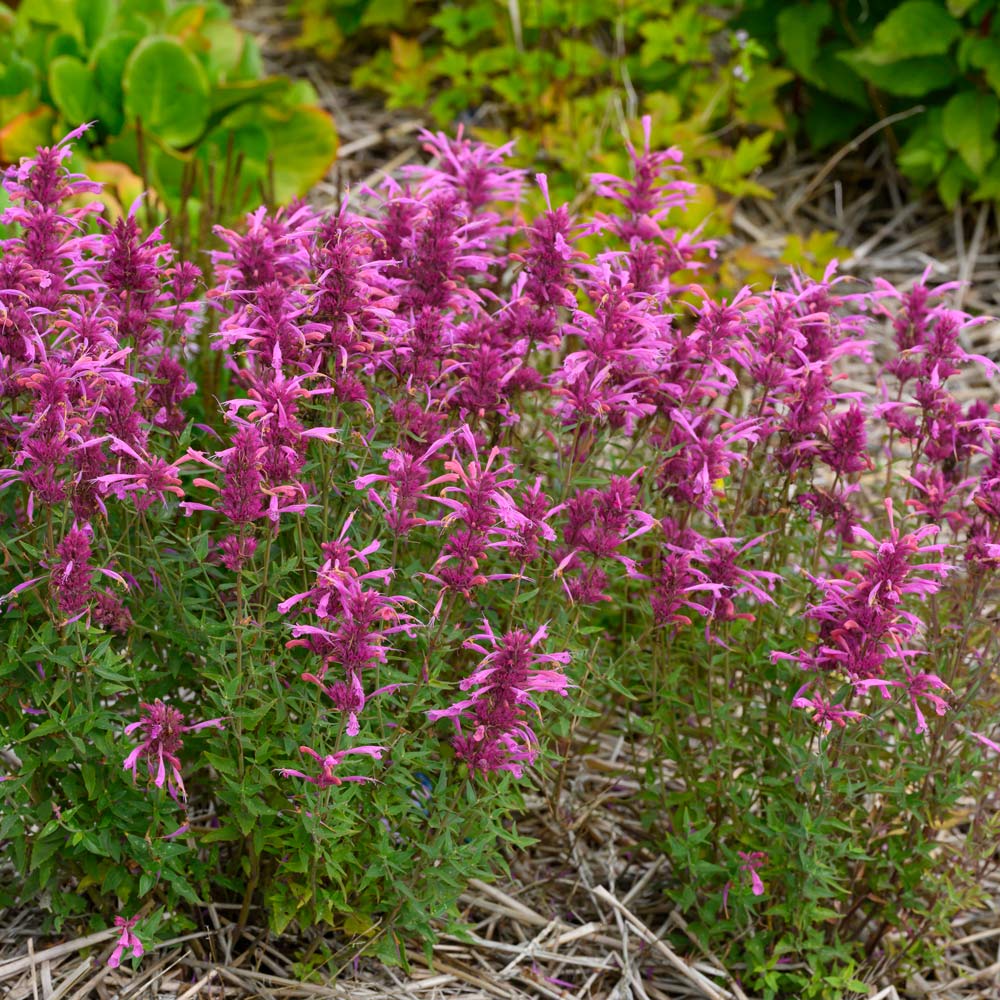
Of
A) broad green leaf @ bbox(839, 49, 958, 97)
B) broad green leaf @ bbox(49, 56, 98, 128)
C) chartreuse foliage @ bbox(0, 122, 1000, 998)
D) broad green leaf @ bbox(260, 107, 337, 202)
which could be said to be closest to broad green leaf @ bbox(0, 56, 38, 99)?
broad green leaf @ bbox(49, 56, 98, 128)

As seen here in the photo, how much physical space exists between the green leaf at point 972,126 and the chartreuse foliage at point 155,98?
2654 mm

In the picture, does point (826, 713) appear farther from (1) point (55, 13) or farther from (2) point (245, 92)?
(1) point (55, 13)

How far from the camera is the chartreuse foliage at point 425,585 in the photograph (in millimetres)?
2324

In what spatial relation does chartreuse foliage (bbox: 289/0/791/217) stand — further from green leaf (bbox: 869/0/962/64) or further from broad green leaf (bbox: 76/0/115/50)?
broad green leaf (bbox: 76/0/115/50)

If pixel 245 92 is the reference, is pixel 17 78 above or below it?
above

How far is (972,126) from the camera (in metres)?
5.64

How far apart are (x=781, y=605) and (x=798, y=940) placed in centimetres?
74

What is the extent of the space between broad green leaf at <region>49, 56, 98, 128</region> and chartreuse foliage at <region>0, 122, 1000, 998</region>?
2.80 meters

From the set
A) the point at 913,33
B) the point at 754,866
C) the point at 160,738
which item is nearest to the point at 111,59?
the point at 913,33

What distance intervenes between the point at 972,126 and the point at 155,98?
3453 mm

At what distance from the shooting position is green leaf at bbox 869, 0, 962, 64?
555 centimetres

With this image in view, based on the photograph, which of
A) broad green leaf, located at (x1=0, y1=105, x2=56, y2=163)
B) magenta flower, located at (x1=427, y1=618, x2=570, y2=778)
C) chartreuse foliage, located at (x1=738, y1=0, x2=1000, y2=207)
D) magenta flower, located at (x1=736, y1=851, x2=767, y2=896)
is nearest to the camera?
magenta flower, located at (x1=427, y1=618, x2=570, y2=778)

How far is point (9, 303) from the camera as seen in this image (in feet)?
7.64

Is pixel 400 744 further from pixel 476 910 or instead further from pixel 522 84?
pixel 522 84
